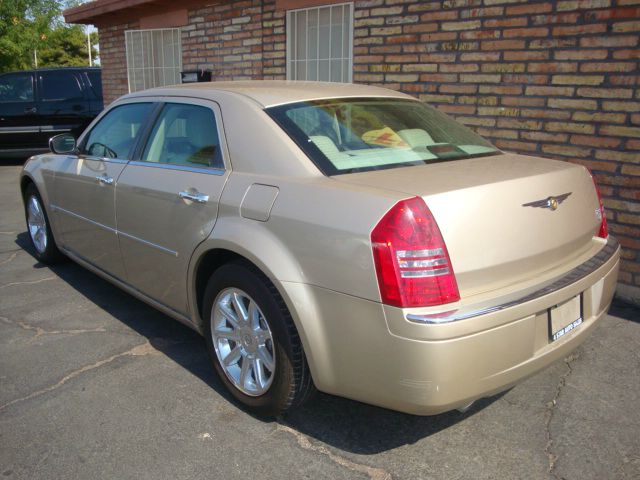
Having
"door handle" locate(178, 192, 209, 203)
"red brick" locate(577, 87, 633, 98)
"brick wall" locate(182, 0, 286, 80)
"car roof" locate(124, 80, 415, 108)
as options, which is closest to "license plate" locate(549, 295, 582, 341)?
"car roof" locate(124, 80, 415, 108)

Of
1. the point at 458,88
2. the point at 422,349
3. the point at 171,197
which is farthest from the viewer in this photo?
the point at 458,88

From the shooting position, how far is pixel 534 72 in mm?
4738

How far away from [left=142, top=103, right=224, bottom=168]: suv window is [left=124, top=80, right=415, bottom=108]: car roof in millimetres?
113

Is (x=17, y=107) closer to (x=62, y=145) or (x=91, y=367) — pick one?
(x=62, y=145)

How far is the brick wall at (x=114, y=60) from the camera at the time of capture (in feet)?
32.3

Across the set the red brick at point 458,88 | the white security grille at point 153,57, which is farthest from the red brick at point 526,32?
the white security grille at point 153,57

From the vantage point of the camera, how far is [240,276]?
2713mm

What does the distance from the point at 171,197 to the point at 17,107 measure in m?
10.1

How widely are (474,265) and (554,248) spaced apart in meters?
0.52

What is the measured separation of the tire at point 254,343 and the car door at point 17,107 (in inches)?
407

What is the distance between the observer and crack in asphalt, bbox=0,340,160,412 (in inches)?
119

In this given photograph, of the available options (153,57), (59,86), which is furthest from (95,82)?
(153,57)

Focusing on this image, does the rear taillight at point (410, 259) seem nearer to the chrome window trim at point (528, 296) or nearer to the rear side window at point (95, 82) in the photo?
the chrome window trim at point (528, 296)

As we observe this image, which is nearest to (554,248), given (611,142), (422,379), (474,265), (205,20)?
(474,265)
